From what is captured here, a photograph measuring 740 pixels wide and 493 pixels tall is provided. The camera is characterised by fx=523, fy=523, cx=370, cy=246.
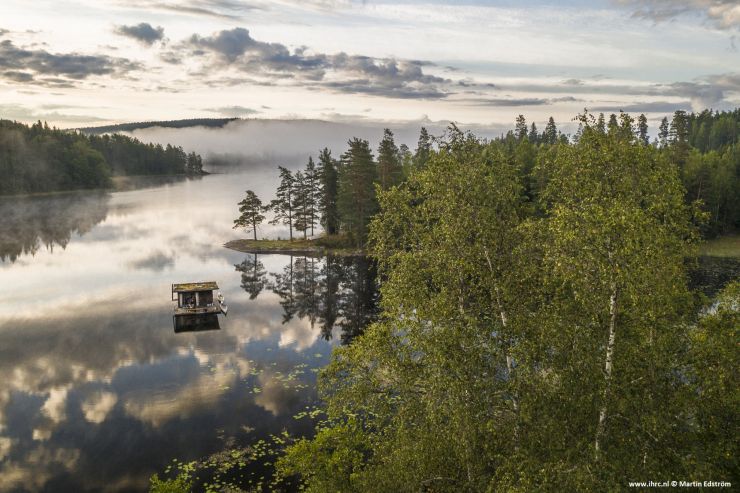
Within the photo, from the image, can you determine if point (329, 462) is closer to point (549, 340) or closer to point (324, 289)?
point (549, 340)

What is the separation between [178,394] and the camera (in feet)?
118

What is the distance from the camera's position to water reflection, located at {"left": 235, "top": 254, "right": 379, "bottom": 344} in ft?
175

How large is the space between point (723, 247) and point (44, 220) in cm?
13968

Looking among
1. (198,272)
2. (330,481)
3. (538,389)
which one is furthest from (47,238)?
(538,389)

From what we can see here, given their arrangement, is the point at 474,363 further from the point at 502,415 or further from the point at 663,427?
the point at 663,427

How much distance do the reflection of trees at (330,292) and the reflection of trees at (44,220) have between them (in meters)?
45.1

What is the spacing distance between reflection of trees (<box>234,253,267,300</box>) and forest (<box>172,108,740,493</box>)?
1841 inches

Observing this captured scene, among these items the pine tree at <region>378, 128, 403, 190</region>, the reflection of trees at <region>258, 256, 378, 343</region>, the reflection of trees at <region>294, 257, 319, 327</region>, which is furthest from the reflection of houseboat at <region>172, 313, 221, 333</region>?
the pine tree at <region>378, 128, 403, 190</region>

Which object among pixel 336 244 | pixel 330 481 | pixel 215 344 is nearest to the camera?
pixel 330 481

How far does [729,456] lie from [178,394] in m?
32.4

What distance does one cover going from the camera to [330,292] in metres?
64.5

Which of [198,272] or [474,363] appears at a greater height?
[474,363]

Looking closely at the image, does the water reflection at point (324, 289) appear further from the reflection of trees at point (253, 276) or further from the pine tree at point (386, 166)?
the pine tree at point (386, 166)

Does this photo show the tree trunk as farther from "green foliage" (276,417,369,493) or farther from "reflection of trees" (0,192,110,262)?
"reflection of trees" (0,192,110,262)
